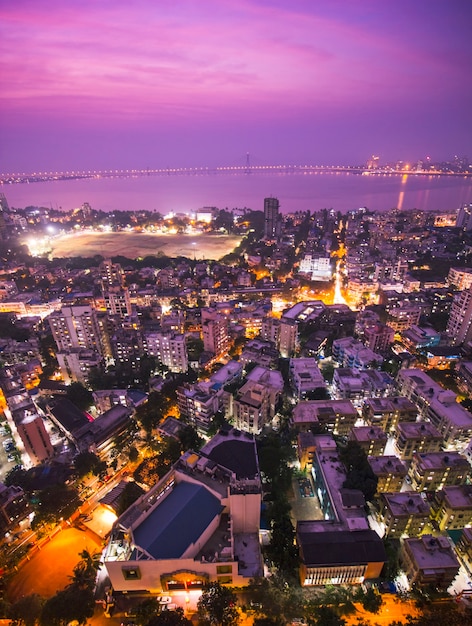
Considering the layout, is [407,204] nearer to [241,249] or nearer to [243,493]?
[241,249]

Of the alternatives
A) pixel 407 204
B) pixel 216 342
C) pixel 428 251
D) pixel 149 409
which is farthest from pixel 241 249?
pixel 407 204

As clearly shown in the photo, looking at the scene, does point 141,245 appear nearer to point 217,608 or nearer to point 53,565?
point 53,565

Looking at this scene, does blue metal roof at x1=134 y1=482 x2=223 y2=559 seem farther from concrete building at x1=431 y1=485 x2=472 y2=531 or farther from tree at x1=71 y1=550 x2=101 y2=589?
concrete building at x1=431 y1=485 x2=472 y2=531

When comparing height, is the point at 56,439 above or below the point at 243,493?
below

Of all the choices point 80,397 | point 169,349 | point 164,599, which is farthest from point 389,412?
point 80,397

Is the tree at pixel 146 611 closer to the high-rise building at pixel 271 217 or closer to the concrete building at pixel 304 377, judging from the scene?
the concrete building at pixel 304 377

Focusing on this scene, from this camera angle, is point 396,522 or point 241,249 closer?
point 396,522
